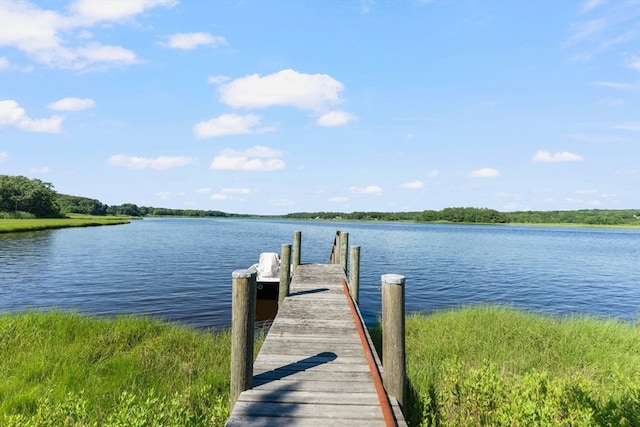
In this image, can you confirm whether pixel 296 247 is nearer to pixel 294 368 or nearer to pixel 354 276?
pixel 354 276

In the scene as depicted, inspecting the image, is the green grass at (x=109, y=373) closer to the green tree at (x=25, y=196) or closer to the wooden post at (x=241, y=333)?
the wooden post at (x=241, y=333)

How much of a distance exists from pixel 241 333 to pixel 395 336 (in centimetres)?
205

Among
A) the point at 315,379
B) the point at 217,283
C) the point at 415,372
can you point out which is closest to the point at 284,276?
the point at 415,372

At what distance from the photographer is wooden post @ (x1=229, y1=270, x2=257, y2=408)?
15.0 feet

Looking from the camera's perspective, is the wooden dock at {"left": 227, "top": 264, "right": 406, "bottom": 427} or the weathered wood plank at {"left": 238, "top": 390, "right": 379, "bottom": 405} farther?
the weathered wood plank at {"left": 238, "top": 390, "right": 379, "bottom": 405}

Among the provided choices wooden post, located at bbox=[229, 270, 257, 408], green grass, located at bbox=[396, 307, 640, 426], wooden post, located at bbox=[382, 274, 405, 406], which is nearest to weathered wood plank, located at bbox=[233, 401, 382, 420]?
wooden post, located at bbox=[229, 270, 257, 408]

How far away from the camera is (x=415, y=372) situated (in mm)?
6797

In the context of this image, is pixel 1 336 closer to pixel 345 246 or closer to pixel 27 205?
pixel 345 246

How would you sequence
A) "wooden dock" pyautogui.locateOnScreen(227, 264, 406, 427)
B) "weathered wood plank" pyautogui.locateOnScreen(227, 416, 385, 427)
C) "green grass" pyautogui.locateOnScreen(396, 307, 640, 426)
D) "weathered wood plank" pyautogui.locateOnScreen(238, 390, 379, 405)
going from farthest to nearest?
1. "green grass" pyautogui.locateOnScreen(396, 307, 640, 426)
2. "weathered wood plank" pyautogui.locateOnScreen(238, 390, 379, 405)
3. "wooden dock" pyautogui.locateOnScreen(227, 264, 406, 427)
4. "weathered wood plank" pyautogui.locateOnScreen(227, 416, 385, 427)

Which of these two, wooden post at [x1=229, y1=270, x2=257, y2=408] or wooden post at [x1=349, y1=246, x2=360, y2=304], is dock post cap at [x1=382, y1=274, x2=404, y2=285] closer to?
wooden post at [x1=229, y1=270, x2=257, y2=408]

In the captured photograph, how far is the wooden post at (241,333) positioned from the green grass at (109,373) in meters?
0.54

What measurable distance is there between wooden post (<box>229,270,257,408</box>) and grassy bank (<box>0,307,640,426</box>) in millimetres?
558

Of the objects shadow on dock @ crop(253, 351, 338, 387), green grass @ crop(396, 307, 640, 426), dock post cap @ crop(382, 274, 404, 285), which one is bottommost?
green grass @ crop(396, 307, 640, 426)

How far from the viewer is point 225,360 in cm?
805
